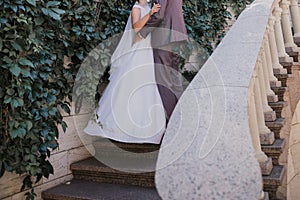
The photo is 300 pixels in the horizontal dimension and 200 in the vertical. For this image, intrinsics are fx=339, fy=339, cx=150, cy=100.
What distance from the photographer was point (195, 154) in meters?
1.33

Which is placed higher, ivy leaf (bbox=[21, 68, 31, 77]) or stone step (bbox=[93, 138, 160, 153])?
ivy leaf (bbox=[21, 68, 31, 77])

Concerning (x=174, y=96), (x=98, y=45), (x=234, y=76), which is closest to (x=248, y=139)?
(x=234, y=76)

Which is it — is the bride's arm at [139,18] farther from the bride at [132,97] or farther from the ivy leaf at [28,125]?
the ivy leaf at [28,125]

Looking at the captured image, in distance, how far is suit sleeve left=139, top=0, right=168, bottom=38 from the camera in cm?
310

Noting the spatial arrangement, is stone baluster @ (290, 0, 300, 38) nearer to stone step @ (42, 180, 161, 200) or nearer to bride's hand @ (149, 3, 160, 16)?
bride's hand @ (149, 3, 160, 16)

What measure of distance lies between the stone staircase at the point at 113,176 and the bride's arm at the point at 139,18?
42.5 inches

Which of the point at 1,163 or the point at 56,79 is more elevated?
the point at 56,79

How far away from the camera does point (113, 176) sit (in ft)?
8.59

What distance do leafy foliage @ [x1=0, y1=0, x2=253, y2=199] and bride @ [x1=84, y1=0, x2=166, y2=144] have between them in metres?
0.21

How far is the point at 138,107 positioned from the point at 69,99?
0.61m

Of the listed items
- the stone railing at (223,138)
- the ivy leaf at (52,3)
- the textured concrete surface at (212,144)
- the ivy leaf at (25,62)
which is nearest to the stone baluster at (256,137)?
the stone railing at (223,138)

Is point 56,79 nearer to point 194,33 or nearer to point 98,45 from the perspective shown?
point 98,45

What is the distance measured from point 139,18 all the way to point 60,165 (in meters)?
1.50

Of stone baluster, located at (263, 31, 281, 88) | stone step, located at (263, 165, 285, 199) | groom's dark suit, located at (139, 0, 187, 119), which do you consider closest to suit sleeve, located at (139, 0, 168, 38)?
groom's dark suit, located at (139, 0, 187, 119)
